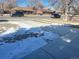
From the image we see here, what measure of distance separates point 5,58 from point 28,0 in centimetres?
9213

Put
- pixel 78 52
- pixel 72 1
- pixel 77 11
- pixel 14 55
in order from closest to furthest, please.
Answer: pixel 14 55, pixel 78 52, pixel 72 1, pixel 77 11

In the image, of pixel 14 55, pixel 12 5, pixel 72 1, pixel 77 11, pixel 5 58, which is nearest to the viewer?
pixel 5 58

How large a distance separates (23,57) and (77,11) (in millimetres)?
50911

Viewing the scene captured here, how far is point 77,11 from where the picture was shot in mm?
58188

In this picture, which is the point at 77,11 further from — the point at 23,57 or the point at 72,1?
the point at 23,57

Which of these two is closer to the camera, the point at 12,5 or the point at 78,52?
the point at 78,52

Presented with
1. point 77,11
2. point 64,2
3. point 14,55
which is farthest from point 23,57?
point 77,11

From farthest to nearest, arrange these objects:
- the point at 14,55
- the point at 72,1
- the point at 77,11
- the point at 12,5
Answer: the point at 12,5 < the point at 77,11 < the point at 72,1 < the point at 14,55

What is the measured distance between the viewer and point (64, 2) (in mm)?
45406

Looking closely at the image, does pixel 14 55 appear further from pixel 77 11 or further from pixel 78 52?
pixel 77 11

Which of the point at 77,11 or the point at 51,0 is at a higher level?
the point at 51,0

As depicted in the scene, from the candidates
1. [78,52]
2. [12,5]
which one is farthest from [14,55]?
[12,5]

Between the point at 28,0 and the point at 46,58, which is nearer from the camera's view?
the point at 46,58

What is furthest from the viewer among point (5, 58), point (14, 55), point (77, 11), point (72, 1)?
point (77, 11)
